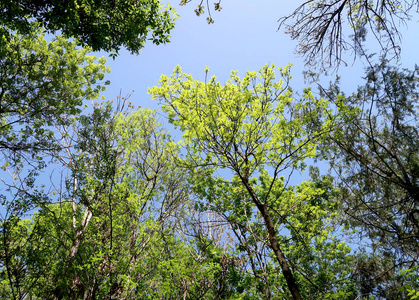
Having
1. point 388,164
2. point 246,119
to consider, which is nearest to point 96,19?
point 246,119

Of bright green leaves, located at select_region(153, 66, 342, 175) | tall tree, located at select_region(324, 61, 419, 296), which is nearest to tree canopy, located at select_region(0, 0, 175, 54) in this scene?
bright green leaves, located at select_region(153, 66, 342, 175)

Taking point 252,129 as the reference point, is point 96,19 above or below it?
above

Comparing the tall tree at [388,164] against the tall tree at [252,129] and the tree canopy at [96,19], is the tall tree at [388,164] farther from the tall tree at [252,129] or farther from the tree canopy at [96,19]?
the tree canopy at [96,19]

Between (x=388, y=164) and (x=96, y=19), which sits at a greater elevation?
(x=96, y=19)

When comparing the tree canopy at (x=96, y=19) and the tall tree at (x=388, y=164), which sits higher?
the tree canopy at (x=96, y=19)

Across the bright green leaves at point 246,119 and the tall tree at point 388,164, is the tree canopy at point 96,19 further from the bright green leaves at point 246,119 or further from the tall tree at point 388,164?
the tall tree at point 388,164

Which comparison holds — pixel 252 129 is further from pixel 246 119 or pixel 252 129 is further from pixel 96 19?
pixel 96 19

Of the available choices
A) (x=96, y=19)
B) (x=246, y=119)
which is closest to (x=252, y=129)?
(x=246, y=119)

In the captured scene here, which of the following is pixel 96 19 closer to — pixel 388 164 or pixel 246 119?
pixel 246 119

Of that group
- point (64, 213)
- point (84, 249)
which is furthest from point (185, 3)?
point (64, 213)

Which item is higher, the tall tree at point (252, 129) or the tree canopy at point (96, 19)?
the tree canopy at point (96, 19)

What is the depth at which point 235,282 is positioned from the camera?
8.99 meters

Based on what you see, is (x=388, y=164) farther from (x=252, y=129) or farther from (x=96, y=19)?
(x=96, y=19)

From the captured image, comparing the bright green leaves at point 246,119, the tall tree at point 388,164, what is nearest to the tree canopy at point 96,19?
the bright green leaves at point 246,119
